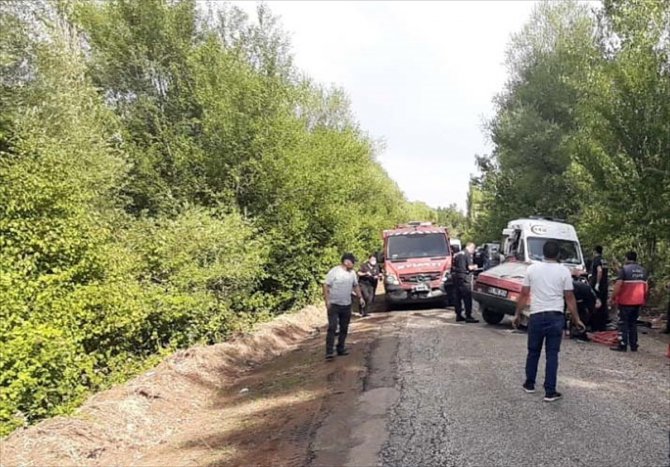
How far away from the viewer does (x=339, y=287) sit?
1020 cm

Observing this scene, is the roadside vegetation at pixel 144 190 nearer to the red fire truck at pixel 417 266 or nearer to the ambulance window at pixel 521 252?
the red fire truck at pixel 417 266

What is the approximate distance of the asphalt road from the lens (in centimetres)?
514

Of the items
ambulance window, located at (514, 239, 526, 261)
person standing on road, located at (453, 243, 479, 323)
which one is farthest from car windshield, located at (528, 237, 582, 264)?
person standing on road, located at (453, 243, 479, 323)

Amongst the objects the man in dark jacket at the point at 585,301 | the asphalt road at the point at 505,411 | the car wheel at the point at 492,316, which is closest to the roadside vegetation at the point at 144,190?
the asphalt road at the point at 505,411

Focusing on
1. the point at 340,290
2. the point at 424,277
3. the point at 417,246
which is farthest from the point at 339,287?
the point at 417,246

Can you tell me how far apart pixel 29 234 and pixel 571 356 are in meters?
9.60

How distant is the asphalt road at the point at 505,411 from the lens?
16.9 ft

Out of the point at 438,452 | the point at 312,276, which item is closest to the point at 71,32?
the point at 312,276

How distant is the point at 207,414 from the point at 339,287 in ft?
10.2

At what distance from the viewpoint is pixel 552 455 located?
16.6ft

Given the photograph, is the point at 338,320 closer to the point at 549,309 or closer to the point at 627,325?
the point at 549,309

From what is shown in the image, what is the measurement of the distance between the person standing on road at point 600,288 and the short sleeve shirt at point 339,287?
5.67 m

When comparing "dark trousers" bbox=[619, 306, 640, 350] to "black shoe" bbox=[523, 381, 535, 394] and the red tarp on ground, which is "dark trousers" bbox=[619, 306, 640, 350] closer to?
the red tarp on ground

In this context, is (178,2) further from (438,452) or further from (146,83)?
(438,452)
